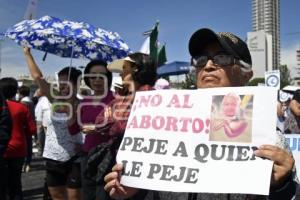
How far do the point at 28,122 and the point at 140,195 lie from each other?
14.2 ft

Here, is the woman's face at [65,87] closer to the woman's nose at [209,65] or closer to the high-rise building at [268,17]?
the woman's nose at [209,65]

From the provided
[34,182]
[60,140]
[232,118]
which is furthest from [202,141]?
[34,182]

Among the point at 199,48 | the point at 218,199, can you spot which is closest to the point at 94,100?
the point at 199,48

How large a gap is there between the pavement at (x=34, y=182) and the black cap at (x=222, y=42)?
6855 millimetres

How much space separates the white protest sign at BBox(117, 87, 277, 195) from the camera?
1.67m

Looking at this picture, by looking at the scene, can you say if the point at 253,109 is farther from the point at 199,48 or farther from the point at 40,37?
the point at 40,37

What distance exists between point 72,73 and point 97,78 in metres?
0.98

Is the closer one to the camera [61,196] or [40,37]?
[61,196]

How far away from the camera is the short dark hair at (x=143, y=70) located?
338 centimetres

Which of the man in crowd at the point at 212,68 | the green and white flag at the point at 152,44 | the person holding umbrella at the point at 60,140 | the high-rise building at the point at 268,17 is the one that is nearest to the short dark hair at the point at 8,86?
the person holding umbrella at the point at 60,140

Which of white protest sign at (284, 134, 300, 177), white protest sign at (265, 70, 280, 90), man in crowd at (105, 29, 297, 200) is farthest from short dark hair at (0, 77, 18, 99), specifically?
white protest sign at (265, 70, 280, 90)

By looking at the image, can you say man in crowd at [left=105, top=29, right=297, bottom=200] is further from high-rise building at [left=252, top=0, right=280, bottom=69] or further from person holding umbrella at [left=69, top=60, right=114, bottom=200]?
high-rise building at [left=252, top=0, right=280, bottom=69]

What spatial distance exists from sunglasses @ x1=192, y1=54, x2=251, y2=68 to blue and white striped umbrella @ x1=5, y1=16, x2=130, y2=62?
3616 mm

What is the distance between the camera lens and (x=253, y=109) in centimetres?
171
